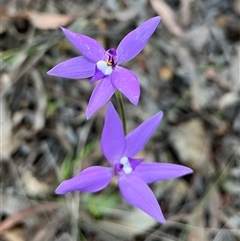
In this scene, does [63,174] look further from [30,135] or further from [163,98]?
[163,98]

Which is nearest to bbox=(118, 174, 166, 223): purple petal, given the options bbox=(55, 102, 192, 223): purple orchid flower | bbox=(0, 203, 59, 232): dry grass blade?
bbox=(55, 102, 192, 223): purple orchid flower

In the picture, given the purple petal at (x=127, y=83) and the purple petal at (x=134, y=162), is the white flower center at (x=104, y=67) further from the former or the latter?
the purple petal at (x=134, y=162)

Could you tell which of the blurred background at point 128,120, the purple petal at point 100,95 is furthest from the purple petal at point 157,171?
the blurred background at point 128,120

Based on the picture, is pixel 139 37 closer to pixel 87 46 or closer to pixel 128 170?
pixel 87 46

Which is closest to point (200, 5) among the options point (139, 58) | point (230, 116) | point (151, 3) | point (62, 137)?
point (151, 3)

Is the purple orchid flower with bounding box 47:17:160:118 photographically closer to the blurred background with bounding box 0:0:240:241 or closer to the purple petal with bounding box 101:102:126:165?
the purple petal with bounding box 101:102:126:165

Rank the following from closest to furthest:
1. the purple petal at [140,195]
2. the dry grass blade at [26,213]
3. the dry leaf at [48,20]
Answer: the purple petal at [140,195], the dry grass blade at [26,213], the dry leaf at [48,20]

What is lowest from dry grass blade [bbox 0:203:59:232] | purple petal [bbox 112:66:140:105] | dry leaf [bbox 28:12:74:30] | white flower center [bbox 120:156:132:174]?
dry grass blade [bbox 0:203:59:232]
